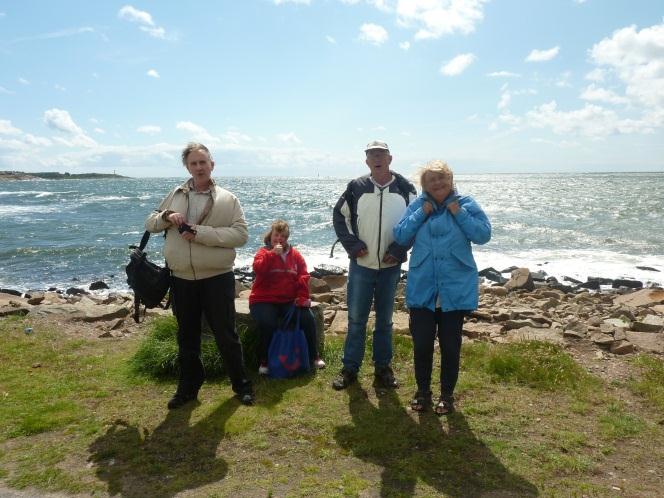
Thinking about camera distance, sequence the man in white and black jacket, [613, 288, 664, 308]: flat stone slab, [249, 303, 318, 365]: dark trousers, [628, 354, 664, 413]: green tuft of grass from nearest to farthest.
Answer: [628, 354, 664, 413]: green tuft of grass → the man in white and black jacket → [249, 303, 318, 365]: dark trousers → [613, 288, 664, 308]: flat stone slab

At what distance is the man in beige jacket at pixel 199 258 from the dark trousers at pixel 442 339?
162 cm

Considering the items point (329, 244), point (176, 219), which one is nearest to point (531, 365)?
point (176, 219)

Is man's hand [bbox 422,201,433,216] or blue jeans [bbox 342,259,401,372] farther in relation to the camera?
blue jeans [bbox 342,259,401,372]

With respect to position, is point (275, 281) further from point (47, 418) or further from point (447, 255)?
point (47, 418)

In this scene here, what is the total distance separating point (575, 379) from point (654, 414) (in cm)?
76

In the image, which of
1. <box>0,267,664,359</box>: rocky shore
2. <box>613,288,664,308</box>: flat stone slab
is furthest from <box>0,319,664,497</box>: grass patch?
<box>613,288,664,308</box>: flat stone slab

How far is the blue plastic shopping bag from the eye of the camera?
5.48m

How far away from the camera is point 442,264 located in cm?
447

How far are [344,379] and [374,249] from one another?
4.42 feet

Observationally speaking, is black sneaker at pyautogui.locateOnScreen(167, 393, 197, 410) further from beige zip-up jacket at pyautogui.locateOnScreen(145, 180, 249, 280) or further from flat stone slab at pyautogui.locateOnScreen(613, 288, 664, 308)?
flat stone slab at pyautogui.locateOnScreen(613, 288, 664, 308)

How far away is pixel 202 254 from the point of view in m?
4.57

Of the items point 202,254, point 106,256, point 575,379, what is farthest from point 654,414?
point 106,256

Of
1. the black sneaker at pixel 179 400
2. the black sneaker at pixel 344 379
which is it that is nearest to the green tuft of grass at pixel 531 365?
the black sneaker at pixel 344 379

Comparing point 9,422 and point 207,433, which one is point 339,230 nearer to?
point 207,433
